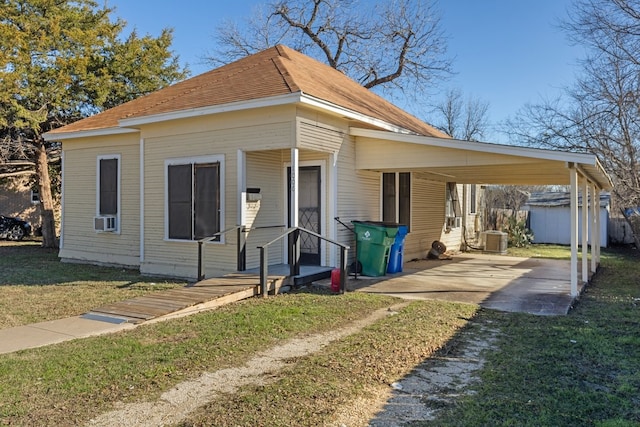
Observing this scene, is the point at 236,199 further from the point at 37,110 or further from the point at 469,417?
the point at 37,110

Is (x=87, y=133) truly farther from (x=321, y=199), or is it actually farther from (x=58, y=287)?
(x=321, y=199)

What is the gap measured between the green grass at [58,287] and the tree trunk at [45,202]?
4.52 m

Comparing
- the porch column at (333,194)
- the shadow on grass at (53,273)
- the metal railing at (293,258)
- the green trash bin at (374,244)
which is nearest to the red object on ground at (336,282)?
the metal railing at (293,258)

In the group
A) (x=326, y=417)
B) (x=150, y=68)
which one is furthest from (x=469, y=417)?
(x=150, y=68)

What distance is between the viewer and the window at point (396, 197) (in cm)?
1076

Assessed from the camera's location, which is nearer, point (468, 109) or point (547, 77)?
point (547, 77)

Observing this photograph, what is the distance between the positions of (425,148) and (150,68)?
14341mm

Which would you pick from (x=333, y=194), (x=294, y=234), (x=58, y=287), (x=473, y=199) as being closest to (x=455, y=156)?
(x=333, y=194)

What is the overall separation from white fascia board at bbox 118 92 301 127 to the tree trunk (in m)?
8.97

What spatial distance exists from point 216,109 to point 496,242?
11.3 m

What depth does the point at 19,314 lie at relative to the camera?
6387mm

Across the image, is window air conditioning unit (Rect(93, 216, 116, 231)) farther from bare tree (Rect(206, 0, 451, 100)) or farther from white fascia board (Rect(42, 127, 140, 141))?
bare tree (Rect(206, 0, 451, 100))

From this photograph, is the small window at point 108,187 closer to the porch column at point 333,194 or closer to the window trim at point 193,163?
the window trim at point 193,163

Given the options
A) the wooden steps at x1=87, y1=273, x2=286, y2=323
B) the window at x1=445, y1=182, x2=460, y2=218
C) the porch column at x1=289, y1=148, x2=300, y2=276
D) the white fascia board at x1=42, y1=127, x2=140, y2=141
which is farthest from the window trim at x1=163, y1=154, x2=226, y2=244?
the window at x1=445, y1=182, x2=460, y2=218
